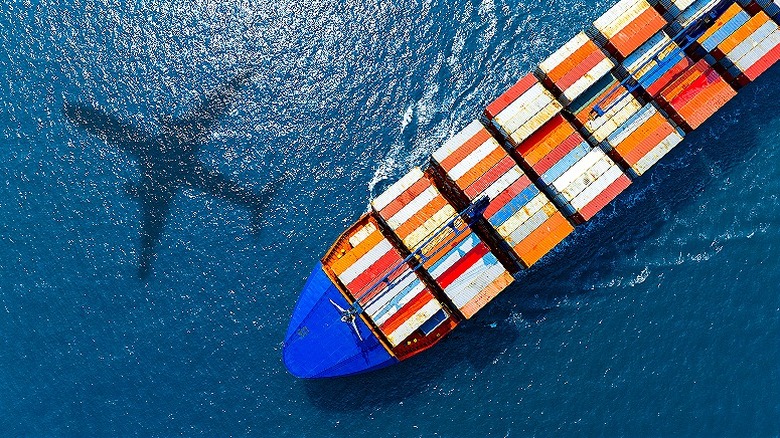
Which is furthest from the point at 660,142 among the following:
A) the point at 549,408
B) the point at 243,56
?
the point at 243,56

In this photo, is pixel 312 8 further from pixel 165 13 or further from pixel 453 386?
pixel 453 386

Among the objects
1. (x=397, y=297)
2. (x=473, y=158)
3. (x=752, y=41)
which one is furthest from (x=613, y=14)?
(x=397, y=297)

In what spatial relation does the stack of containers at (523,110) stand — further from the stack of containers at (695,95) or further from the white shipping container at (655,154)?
the stack of containers at (695,95)

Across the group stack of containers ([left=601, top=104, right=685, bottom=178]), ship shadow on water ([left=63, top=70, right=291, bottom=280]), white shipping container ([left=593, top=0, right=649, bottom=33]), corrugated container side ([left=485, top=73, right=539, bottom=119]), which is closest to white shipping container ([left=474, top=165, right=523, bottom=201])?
corrugated container side ([left=485, top=73, right=539, bottom=119])

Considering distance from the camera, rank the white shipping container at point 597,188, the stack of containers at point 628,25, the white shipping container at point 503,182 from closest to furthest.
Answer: the white shipping container at point 597,188
the white shipping container at point 503,182
the stack of containers at point 628,25

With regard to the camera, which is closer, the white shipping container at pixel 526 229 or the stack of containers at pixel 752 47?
the white shipping container at pixel 526 229

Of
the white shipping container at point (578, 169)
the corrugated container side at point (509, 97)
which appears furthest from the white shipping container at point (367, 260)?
the white shipping container at point (578, 169)
